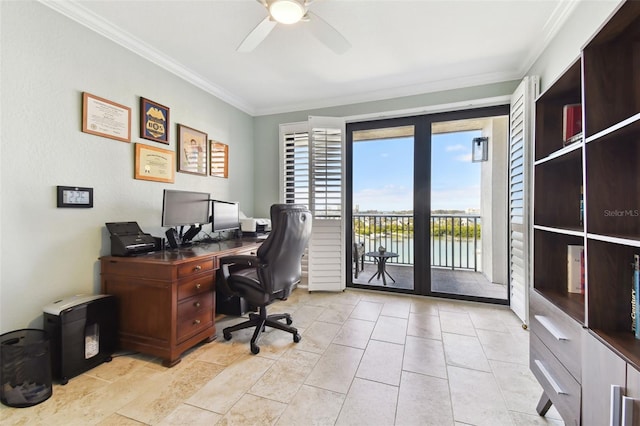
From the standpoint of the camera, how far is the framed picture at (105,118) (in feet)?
6.57

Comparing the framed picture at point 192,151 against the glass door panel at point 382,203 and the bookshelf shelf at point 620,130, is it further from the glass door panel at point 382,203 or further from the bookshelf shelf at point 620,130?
the bookshelf shelf at point 620,130

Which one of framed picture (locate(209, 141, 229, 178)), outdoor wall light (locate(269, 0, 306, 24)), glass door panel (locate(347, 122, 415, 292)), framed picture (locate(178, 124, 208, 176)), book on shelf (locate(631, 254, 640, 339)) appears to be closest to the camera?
book on shelf (locate(631, 254, 640, 339))

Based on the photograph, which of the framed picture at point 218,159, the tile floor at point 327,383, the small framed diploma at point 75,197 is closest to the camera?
the tile floor at point 327,383

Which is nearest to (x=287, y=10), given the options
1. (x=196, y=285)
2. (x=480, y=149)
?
(x=196, y=285)

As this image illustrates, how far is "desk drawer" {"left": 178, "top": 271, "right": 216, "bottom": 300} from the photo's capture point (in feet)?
6.38

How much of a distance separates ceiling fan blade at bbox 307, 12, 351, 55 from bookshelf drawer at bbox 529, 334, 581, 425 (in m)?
2.23

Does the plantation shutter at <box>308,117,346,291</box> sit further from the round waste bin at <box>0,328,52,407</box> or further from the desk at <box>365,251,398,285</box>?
the round waste bin at <box>0,328,52,407</box>

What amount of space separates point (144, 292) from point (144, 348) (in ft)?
1.38

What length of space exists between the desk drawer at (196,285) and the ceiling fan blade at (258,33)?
1.84m

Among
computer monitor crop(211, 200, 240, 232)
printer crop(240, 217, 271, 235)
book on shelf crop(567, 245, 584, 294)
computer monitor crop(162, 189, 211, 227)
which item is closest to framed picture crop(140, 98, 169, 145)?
computer monitor crop(162, 189, 211, 227)

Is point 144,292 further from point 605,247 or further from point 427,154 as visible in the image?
point 427,154

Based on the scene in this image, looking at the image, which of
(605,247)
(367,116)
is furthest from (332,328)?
(367,116)

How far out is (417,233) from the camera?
3291 mm

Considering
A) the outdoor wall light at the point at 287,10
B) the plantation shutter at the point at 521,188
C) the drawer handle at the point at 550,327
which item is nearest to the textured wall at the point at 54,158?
the outdoor wall light at the point at 287,10
